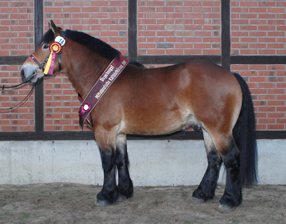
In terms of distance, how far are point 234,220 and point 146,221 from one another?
931 mm

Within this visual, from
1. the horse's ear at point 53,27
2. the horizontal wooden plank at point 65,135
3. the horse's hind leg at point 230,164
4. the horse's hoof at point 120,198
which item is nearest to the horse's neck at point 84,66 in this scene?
the horse's ear at point 53,27

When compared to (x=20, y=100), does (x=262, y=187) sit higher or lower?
lower

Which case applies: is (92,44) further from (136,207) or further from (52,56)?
(136,207)

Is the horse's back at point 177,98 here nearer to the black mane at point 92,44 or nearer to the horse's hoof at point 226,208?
the black mane at point 92,44

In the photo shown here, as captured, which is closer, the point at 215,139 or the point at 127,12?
the point at 215,139

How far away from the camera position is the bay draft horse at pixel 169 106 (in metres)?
3.35

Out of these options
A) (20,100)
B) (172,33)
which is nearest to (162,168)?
(172,33)

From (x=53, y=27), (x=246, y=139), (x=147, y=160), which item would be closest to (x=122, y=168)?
(x=147, y=160)

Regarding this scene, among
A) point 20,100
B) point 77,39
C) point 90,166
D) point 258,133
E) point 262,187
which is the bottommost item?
point 262,187

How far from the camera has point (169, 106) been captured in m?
3.42

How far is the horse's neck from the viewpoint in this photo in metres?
3.65

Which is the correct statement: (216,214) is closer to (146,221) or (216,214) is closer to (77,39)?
(146,221)

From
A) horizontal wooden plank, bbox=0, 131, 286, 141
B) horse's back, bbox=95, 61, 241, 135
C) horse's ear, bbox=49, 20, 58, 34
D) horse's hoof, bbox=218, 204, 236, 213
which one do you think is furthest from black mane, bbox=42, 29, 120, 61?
horse's hoof, bbox=218, 204, 236, 213

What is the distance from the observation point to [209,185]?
12.1 feet
